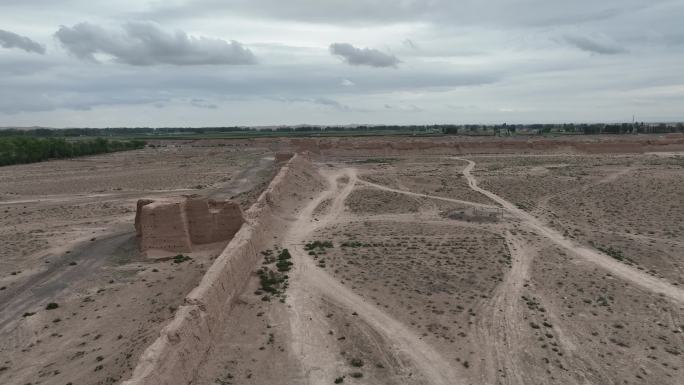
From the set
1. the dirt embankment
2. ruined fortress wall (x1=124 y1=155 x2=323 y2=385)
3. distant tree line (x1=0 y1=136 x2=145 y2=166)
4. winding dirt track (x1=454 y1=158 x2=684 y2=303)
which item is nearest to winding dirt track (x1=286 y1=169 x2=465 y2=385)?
ruined fortress wall (x1=124 y1=155 x2=323 y2=385)

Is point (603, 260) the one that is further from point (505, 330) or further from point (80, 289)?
point (80, 289)

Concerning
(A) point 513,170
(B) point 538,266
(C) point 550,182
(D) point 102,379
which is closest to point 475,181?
(C) point 550,182

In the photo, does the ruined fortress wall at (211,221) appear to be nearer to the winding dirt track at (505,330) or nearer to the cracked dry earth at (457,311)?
the cracked dry earth at (457,311)

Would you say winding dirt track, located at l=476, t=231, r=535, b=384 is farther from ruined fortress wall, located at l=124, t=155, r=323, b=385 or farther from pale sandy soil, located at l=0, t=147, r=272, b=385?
pale sandy soil, located at l=0, t=147, r=272, b=385

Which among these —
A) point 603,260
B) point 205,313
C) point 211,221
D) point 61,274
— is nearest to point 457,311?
point 205,313

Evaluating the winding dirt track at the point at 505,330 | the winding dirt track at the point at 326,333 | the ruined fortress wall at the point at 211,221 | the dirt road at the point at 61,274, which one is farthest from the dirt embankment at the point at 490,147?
the winding dirt track at the point at 505,330

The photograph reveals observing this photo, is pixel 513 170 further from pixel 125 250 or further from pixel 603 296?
pixel 125 250
